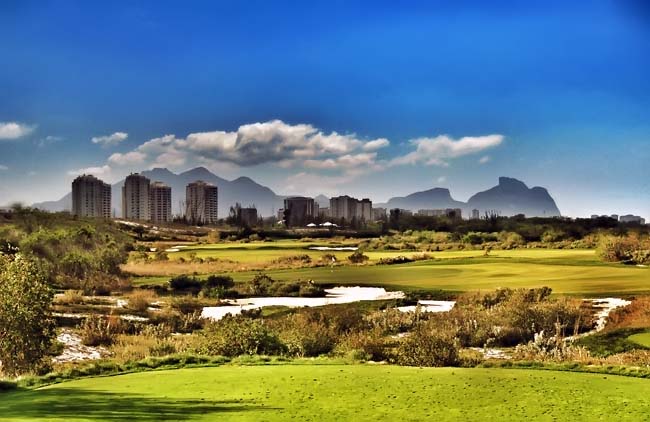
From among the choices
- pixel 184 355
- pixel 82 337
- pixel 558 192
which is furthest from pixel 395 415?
pixel 558 192

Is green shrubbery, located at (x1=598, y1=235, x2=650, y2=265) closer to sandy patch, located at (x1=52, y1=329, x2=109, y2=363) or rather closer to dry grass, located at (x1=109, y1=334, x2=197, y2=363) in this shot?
dry grass, located at (x1=109, y1=334, x2=197, y2=363)

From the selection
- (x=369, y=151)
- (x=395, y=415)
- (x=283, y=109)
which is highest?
(x=283, y=109)

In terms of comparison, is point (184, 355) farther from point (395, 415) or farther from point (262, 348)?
point (395, 415)

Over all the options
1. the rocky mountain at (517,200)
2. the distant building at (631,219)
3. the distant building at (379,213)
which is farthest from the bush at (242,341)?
the distant building at (631,219)

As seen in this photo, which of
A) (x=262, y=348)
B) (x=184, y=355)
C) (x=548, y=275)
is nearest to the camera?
(x=184, y=355)

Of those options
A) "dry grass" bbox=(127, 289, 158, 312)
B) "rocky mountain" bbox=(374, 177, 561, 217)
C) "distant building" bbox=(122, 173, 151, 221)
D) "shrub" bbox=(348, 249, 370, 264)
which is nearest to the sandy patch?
"dry grass" bbox=(127, 289, 158, 312)

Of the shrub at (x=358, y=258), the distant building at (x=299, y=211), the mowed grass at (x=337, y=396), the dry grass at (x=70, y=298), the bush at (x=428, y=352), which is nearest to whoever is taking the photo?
the mowed grass at (x=337, y=396)

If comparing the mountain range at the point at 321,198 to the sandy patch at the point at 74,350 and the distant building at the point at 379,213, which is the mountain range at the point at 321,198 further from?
the sandy patch at the point at 74,350
